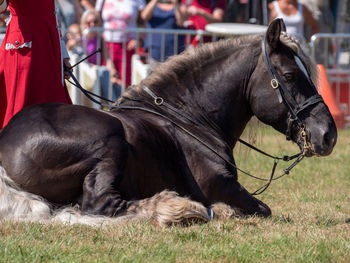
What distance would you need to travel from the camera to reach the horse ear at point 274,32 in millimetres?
5445

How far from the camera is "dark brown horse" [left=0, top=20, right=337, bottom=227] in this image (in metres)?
4.92

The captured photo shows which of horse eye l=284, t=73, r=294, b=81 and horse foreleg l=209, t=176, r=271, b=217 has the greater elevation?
horse eye l=284, t=73, r=294, b=81

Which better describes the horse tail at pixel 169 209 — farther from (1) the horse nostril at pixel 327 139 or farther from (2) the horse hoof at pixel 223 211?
(1) the horse nostril at pixel 327 139

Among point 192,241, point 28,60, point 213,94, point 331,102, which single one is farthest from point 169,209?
point 331,102

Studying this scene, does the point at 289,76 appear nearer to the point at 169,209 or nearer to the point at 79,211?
the point at 169,209

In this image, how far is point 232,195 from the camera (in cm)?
545

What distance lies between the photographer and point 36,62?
228 inches

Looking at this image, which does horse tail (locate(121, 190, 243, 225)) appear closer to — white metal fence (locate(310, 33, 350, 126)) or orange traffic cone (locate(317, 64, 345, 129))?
orange traffic cone (locate(317, 64, 345, 129))

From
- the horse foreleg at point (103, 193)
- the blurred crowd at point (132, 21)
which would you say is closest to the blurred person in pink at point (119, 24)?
the blurred crowd at point (132, 21)

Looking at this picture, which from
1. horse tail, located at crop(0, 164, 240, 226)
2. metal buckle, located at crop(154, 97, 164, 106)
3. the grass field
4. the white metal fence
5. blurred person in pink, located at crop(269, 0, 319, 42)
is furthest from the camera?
the white metal fence

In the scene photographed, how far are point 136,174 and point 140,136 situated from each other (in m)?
0.27

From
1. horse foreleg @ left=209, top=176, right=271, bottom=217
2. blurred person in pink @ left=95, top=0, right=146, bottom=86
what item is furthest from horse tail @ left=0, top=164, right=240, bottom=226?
blurred person in pink @ left=95, top=0, right=146, bottom=86

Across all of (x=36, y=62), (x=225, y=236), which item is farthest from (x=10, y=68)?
(x=225, y=236)

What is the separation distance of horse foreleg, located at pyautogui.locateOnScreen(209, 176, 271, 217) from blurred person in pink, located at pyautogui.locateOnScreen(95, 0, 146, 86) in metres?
6.25
